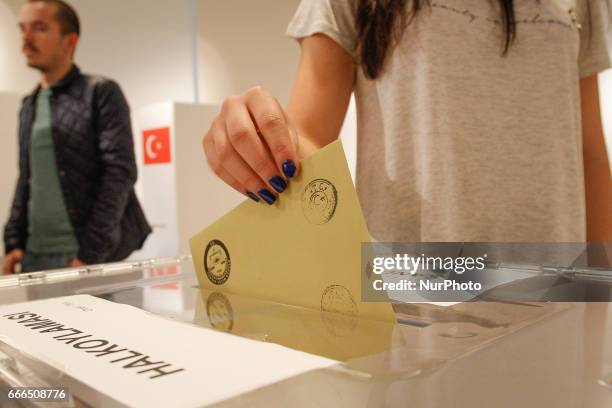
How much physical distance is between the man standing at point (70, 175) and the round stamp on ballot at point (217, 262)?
1.36 m

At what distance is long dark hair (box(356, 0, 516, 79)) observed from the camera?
773 mm

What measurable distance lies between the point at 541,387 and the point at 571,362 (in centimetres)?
5

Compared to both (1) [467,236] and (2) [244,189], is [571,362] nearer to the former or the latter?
(2) [244,189]

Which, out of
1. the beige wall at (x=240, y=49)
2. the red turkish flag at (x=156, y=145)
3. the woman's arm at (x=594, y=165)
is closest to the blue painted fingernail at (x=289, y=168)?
the woman's arm at (x=594, y=165)

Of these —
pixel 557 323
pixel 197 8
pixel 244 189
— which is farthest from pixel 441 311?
pixel 197 8

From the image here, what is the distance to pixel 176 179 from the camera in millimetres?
2807

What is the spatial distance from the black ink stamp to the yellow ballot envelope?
23mm

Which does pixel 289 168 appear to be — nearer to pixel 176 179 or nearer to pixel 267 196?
pixel 267 196

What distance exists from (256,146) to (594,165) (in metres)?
0.81

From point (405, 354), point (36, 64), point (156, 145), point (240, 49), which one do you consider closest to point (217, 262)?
point (405, 354)

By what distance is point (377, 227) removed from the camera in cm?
86

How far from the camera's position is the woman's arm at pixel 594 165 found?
0.93 meters

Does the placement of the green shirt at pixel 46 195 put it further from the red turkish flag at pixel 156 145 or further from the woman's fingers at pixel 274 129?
the woman's fingers at pixel 274 129

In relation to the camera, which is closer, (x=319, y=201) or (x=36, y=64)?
(x=319, y=201)
